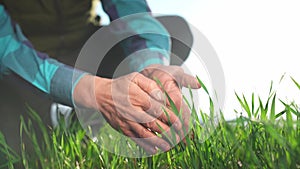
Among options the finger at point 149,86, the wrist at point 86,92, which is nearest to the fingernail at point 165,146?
the finger at point 149,86

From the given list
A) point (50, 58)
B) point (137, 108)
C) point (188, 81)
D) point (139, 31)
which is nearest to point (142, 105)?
point (137, 108)

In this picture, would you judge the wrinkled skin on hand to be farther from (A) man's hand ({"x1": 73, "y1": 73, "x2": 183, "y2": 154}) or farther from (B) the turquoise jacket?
(B) the turquoise jacket

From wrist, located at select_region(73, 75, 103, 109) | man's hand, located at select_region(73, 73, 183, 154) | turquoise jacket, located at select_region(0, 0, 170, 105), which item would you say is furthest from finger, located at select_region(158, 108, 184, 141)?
turquoise jacket, located at select_region(0, 0, 170, 105)

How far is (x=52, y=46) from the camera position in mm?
1975

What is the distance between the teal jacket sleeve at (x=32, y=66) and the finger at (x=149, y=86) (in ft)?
0.85

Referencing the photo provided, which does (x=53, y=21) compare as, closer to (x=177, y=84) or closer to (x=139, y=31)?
(x=139, y=31)

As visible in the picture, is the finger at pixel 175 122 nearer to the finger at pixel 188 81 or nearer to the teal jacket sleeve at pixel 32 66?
the finger at pixel 188 81

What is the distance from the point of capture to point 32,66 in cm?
129

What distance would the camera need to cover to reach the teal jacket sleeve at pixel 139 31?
4.87 ft

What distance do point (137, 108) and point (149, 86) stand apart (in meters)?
0.06

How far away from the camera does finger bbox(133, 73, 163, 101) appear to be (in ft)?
3.14

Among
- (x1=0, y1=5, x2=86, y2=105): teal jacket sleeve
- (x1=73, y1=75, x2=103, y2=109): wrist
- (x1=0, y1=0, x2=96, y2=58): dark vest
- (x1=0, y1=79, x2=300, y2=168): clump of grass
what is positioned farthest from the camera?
(x1=0, y1=0, x2=96, y2=58): dark vest

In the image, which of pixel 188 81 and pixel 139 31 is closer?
pixel 188 81

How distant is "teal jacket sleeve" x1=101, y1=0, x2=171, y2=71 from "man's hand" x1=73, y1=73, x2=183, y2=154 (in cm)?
42
